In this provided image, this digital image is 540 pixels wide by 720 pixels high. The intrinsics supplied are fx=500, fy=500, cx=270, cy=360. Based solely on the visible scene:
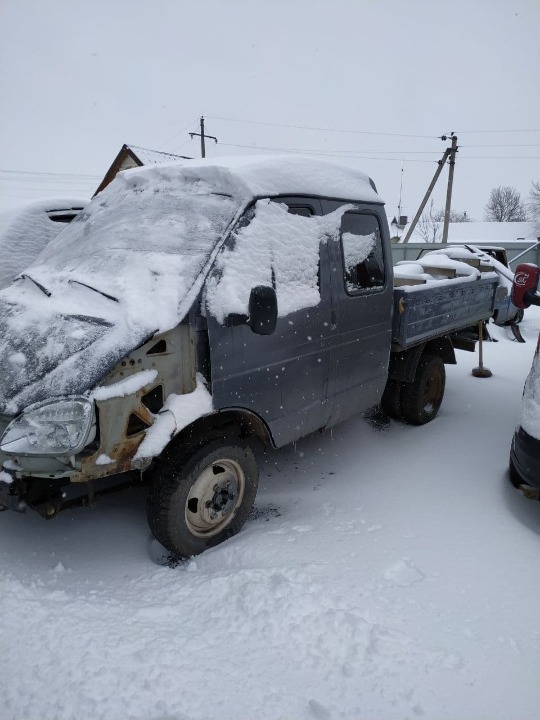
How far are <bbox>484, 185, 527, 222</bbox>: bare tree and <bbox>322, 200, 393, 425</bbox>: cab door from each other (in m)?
72.6

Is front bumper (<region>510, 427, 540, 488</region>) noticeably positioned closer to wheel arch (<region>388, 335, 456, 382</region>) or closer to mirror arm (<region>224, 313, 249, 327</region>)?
wheel arch (<region>388, 335, 456, 382</region>)

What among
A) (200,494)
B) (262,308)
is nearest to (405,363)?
(262,308)

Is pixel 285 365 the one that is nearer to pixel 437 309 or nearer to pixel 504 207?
pixel 437 309

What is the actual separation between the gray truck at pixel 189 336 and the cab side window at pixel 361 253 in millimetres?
17

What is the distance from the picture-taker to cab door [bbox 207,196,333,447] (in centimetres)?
285

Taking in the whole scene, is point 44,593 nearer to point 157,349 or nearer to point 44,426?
point 44,426

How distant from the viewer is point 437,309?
4.81 metres

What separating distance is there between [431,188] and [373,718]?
25.4m

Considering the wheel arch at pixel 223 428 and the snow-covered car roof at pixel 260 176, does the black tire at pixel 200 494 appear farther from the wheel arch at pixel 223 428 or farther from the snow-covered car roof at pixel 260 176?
the snow-covered car roof at pixel 260 176

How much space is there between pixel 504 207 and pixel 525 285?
75520 mm

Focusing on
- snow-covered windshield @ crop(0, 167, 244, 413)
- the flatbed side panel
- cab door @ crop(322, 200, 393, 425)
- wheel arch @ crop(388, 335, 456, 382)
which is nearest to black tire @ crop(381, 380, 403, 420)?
wheel arch @ crop(388, 335, 456, 382)

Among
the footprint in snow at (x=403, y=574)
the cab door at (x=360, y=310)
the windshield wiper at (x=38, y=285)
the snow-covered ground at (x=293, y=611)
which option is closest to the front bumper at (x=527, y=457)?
the snow-covered ground at (x=293, y=611)

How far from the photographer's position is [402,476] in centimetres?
402

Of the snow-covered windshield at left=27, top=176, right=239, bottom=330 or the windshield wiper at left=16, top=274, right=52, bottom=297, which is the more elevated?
the snow-covered windshield at left=27, top=176, right=239, bottom=330
